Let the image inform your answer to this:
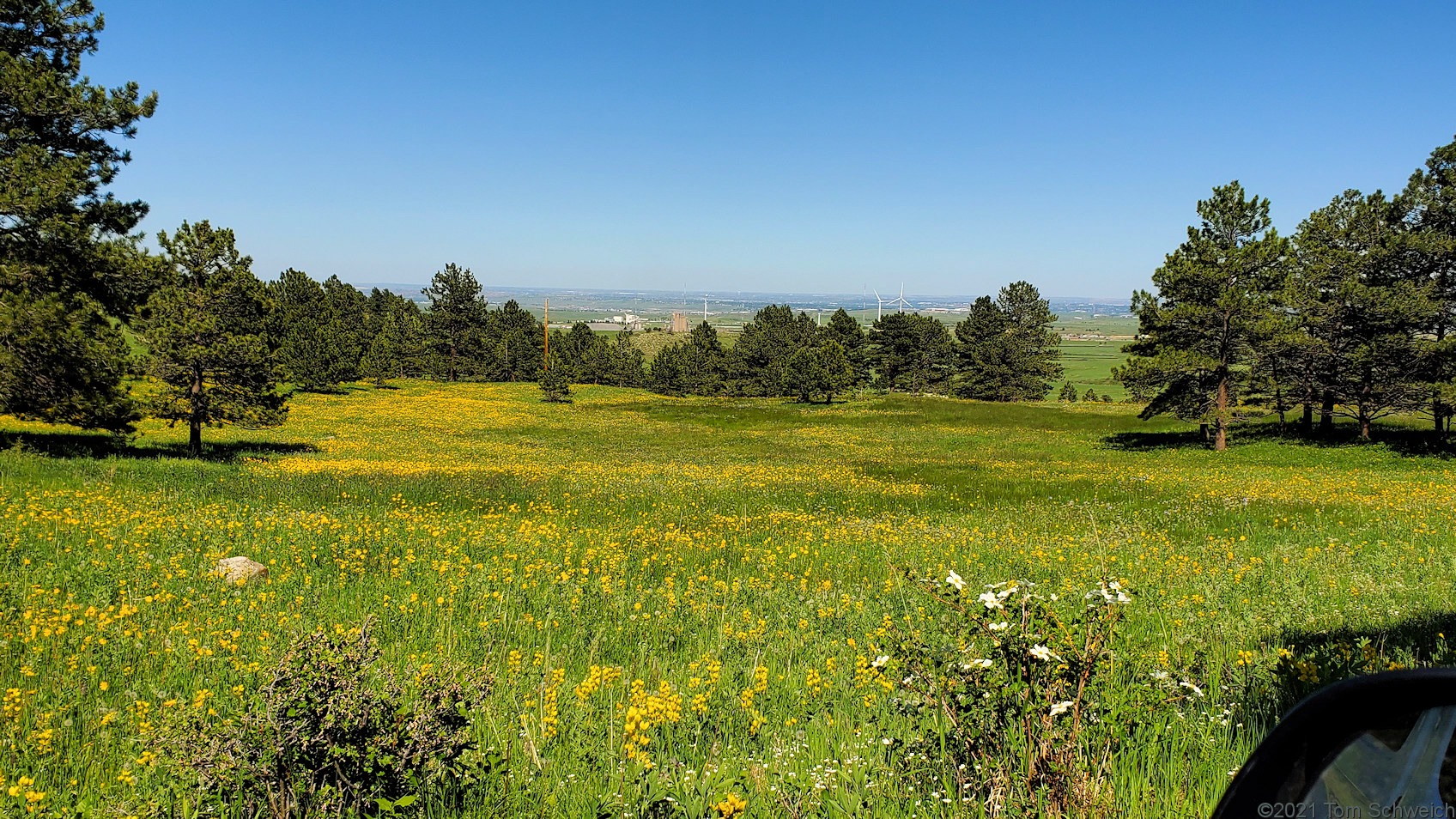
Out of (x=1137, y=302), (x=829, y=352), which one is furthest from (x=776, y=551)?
(x=829, y=352)

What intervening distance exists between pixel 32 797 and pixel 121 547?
23.1ft

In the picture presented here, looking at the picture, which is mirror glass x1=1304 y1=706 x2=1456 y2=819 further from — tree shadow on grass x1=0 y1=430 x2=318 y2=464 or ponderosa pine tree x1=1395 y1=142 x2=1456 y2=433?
ponderosa pine tree x1=1395 y1=142 x2=1456 y2=433

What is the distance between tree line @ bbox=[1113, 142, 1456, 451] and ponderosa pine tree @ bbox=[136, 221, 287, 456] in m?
33.0

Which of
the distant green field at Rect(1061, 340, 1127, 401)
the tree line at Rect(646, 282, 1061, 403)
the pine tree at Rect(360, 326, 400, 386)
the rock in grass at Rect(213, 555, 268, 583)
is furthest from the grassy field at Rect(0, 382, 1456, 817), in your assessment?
the distant green field at Rect(1061, 340, 1127, 401)

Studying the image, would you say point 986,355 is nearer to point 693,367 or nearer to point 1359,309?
point 693,367

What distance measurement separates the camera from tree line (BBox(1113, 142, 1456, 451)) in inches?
1107

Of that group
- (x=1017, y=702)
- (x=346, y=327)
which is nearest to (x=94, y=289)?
(x=1017, y=702)

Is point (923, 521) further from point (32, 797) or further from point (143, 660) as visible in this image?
point (32, 797)

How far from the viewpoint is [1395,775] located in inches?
45.8

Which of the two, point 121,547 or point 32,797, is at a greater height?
point 32,797

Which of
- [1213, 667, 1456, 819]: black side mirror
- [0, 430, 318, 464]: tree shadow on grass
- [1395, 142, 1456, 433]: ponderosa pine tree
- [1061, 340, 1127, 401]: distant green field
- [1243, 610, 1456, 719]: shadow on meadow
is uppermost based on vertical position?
[1395, 142, 1456, 433]: ponderosa pine tree

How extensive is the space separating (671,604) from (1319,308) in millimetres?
35421

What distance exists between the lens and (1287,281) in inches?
1172

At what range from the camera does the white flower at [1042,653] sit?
2.86 metres
